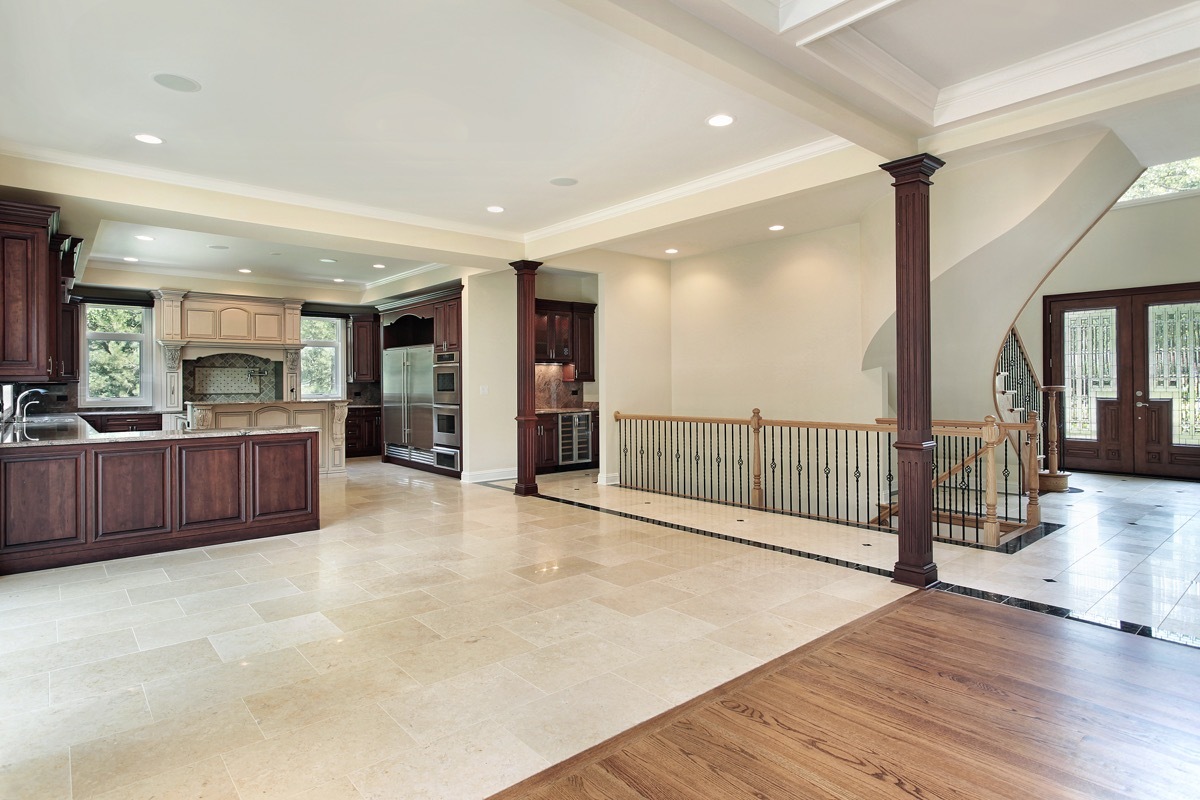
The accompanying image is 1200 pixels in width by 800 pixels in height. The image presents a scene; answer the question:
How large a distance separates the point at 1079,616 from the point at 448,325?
7.39m

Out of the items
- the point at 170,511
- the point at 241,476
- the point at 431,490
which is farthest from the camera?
the point at 431,490

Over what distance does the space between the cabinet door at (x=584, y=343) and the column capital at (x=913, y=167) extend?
18.8ft

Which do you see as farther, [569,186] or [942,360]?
[942,360]

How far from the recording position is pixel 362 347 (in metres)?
11.1

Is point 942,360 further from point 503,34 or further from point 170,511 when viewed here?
point 170,511

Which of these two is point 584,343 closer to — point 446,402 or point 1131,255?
point 446,402

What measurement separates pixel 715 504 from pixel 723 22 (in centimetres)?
476

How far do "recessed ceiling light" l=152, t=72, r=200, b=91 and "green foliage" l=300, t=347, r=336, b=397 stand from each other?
777 cm

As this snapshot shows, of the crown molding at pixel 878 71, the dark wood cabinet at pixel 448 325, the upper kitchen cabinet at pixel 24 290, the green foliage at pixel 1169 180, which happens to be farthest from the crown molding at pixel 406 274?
the green foliage at pixel 1169 180

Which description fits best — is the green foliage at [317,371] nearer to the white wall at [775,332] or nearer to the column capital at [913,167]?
the white wall at [775,332]

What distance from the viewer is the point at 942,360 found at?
6.49 meters

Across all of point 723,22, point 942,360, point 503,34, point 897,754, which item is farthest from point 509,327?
point 897,754

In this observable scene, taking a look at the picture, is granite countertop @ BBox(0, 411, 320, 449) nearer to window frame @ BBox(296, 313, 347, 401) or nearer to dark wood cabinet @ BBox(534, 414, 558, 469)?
dark wood cabinet @ BBox(534, 414, 558, 469)

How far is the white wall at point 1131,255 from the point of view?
7.91 metres
